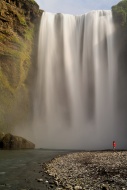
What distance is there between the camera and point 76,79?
197 ft

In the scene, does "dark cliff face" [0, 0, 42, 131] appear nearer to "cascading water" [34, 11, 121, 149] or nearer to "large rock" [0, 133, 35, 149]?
"cascading water" [34, 11, 121, 149]

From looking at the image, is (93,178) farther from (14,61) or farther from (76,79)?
(76,79)

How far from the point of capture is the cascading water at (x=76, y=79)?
179 feet

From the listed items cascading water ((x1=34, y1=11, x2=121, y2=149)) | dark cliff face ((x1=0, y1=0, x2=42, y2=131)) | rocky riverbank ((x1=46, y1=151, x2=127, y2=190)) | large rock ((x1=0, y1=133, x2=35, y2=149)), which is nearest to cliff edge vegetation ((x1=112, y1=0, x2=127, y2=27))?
cascading water ((x1=34, y1=11, x2=121, y2=149))

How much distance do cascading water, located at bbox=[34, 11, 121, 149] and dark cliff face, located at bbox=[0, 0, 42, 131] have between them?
431 centimetres

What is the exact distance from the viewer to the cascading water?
54.5 m

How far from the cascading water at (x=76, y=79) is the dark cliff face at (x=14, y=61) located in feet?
14.2

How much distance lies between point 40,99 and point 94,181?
4466 centimetres

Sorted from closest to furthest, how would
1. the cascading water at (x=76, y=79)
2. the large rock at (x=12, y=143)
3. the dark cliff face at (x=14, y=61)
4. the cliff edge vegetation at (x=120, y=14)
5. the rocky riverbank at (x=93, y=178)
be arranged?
the rocky riverbank at (x=93, y=178), the large rock at (x=12, y=143), the dark cliff face at (x=14, y=61), the cascading water at (x=76, y=79), the cliff edge vegetation at (x=120, y=14)

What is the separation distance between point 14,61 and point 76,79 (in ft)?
50.8

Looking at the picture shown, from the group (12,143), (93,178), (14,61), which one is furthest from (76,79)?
(93,178)

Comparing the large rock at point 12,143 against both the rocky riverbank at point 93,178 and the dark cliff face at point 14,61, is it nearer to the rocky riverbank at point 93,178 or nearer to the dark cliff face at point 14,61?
the dark cliff face at point 14,61

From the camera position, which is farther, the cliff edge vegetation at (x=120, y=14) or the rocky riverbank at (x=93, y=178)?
the cliff edge vegetation at (x=120, y=14)

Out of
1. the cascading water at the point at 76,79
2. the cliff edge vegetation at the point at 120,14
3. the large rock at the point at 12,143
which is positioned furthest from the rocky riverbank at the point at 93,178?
the cliff edge vegetation at the point at 120,14
